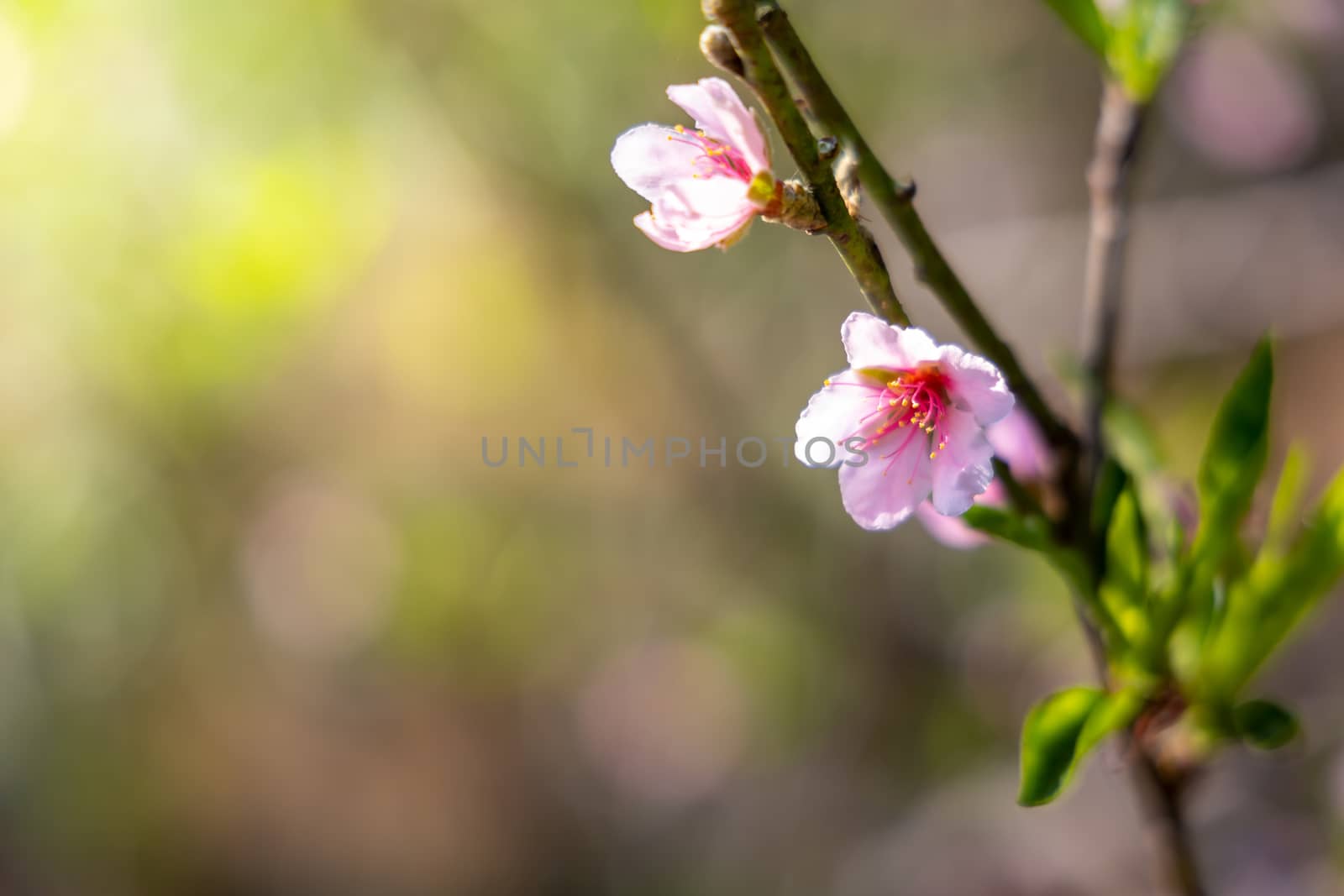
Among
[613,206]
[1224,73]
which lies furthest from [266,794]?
[1224,73]

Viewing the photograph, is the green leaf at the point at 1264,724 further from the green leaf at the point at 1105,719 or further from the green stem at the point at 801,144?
the green stem at the point at 801,144

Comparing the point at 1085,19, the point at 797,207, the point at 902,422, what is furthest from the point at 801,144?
the point at 1085,19

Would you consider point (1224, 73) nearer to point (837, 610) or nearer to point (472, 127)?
point (837, 610)

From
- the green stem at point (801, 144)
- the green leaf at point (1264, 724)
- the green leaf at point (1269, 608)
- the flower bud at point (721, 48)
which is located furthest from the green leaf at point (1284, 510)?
the flower bud at point (721, 48)

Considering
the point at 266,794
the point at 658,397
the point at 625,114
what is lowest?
the point at 266,794

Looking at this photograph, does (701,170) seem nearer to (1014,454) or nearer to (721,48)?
(721,48)

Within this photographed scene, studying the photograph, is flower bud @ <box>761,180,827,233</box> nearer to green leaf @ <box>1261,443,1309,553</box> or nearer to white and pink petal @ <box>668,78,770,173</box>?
white and pink petal @ <box>668,78,770,173</box>
